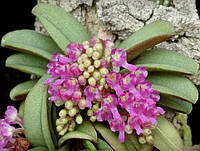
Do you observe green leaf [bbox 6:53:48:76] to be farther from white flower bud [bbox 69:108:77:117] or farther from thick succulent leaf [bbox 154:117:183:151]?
thick succulent leaf [bbox 154:117:183:151]

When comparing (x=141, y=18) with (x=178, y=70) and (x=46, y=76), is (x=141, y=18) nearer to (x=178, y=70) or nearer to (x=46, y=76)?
(x=178, y=70)

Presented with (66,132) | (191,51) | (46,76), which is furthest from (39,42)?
(191,51)

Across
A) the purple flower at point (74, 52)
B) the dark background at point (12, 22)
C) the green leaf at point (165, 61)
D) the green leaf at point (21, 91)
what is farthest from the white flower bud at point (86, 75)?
the dark background at point (12, 22)

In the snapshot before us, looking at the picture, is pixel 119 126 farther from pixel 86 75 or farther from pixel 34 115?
pixel 34 115

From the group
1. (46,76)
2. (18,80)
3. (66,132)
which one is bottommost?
(18,80)

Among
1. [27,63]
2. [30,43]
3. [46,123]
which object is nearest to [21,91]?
[27,63]

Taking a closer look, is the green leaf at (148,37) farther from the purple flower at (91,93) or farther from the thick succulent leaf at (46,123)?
the thick succulent leaf at (46,123)
